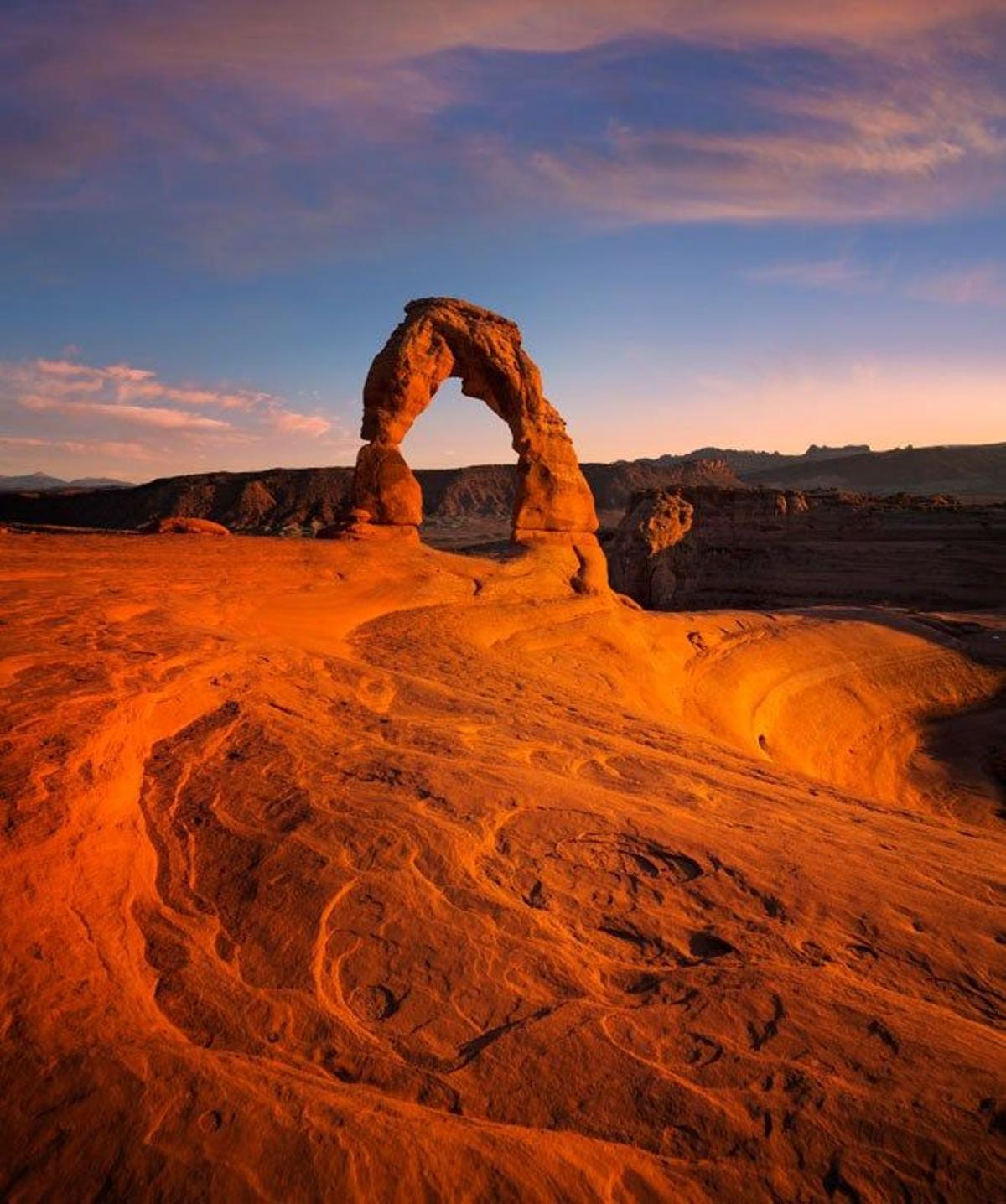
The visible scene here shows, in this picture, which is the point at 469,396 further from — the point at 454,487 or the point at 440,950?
the point at 454,487

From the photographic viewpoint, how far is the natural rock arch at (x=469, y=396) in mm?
10797

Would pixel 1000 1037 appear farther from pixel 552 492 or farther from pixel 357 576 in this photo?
pixel 552 492

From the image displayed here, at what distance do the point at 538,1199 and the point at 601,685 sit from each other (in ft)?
21.5

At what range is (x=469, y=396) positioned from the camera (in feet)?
39.9

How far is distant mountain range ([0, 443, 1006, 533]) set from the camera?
54.1 meters

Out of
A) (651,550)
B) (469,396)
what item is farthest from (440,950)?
(651,550)

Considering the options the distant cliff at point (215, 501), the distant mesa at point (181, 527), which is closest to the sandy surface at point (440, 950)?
the distant mesa at point (181, 527)

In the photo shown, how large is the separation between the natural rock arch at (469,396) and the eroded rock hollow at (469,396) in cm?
1

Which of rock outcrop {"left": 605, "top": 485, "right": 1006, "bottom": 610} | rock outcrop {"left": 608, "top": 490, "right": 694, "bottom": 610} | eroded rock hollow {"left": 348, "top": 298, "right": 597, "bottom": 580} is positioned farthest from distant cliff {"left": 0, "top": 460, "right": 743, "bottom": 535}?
eroded rock hollow {"left": 348, "top": 298, "right": 597, "bottom": 580}

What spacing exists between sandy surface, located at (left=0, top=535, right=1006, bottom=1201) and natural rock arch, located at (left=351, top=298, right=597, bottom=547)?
5264 mm

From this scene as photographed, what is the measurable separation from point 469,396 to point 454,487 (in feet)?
209

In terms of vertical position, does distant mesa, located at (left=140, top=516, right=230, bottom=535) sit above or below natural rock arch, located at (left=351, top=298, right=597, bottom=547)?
below

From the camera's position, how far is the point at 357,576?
342 inches

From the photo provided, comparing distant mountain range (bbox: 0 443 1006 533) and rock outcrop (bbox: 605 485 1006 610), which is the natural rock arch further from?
distant mountain range (bbox: 0 443 1006 533)
